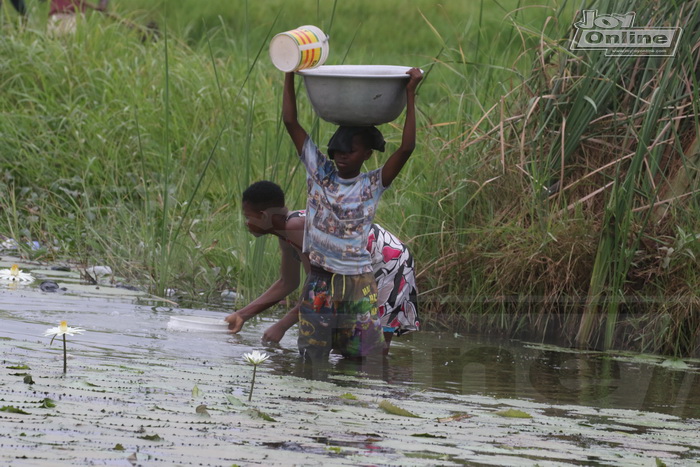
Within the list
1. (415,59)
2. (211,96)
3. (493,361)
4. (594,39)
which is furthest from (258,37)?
(493,361)

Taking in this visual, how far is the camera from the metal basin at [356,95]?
4258 mm

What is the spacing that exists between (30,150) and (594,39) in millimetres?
4476

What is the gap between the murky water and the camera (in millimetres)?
3146

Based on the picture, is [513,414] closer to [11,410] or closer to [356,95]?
[356,95]

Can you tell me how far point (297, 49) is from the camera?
13.8 feet

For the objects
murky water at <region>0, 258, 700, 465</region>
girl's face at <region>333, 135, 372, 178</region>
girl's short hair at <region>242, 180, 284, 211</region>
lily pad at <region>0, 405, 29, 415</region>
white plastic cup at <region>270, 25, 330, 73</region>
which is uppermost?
white plastic cup at <region>270, 25, 330, 73</region>

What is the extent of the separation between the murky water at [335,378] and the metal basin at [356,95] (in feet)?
3.48

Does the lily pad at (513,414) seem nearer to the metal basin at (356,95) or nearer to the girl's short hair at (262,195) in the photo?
the metal basin at (356,95)

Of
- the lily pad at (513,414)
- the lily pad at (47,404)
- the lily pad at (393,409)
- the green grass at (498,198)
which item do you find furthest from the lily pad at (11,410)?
the green grass at (498,198)

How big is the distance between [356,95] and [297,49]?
0.96ft

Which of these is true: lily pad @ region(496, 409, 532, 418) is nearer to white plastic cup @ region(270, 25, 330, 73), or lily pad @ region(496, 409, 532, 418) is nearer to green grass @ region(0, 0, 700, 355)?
white plastic cup @ region(270, 25, 330, 73)

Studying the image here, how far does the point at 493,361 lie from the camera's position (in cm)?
518

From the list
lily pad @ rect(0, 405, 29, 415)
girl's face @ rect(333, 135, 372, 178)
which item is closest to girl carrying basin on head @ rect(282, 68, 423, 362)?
girl's face @ rect(333, 135, 372, 178)

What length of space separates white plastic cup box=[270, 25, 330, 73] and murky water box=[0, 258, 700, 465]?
1222 mm
